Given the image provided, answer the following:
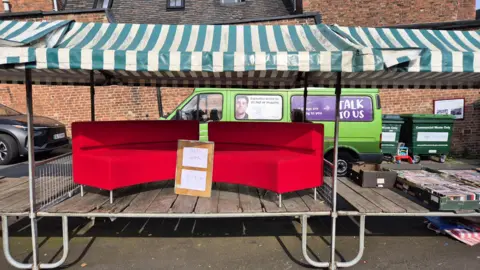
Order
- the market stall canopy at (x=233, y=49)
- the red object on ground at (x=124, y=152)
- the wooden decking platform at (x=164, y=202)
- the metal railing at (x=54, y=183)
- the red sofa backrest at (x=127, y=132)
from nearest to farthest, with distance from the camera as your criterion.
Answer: the market stall canopy at (x=233, y=49), the wooden decking platform at (x=164, y=202), the metal railing at (x=54, y=183), the red object on ground at (x=124, y=152), the red sofa backrest at (x=127, y=132)

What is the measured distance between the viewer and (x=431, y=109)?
10.8 m

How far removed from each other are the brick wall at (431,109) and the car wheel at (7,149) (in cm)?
1210

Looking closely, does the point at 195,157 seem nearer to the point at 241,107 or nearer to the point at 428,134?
the point at 241,107

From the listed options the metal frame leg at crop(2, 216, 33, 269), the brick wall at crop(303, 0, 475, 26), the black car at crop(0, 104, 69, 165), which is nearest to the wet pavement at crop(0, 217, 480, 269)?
the metal frame leg at crop(2, 216, 33, 269)

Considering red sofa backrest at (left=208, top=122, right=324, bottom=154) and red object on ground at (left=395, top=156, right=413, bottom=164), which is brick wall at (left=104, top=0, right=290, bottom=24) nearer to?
red object on ground at (left=395, top=156, right=413, bottom=164)

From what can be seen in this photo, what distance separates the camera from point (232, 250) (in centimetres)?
387

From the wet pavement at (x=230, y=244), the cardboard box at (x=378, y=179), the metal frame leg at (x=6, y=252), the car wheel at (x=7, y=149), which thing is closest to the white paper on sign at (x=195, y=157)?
the wet pavement at (x=230, y=244)

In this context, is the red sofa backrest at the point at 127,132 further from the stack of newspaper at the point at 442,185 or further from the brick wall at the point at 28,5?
the brick wall at the point at 28,5

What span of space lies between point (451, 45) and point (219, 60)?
2.92 meters

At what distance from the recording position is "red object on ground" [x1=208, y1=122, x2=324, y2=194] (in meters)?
3.70

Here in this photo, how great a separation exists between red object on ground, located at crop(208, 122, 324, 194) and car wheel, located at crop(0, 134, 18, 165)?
7.14m

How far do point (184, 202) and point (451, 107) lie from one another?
35.9 ft

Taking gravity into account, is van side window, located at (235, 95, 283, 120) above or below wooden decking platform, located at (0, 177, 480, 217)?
above

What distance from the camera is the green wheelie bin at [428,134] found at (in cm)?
917
